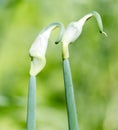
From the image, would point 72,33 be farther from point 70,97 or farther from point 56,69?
point 56,69

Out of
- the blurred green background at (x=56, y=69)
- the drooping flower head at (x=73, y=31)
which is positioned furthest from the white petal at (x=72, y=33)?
the blurred green background at (x=56, y=69)

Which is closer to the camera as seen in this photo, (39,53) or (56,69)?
(39,53)

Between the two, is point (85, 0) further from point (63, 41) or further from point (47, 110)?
point (63, 41)

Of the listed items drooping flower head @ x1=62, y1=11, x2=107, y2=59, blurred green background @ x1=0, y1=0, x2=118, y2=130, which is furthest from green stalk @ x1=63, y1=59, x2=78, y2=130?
blurred green background @ x1=0, y1=0, x2=118, y2=130

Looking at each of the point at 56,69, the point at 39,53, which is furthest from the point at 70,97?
the point at 56,69

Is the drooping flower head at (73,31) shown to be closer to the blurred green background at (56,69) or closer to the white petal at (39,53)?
the white petal at (39,53)

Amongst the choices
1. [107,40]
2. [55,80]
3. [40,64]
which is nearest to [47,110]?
[55,80]

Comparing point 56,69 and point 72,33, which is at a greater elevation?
point 56,69

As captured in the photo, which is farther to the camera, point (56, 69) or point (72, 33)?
point (56, 69)
